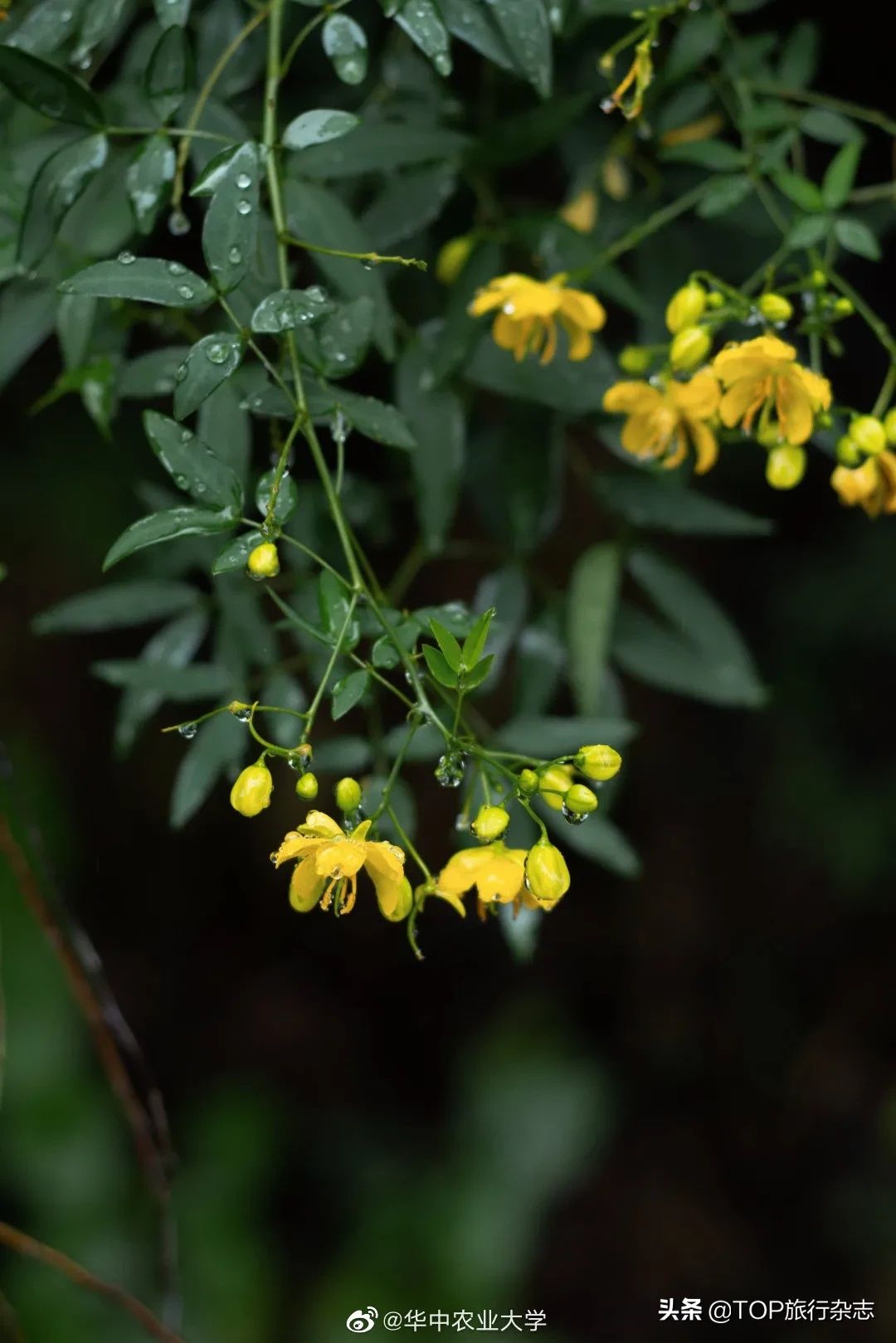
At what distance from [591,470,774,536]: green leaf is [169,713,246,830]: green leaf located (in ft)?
1.43

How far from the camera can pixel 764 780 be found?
2.10 metres

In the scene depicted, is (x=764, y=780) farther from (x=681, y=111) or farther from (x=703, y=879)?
(x=681, y=111)

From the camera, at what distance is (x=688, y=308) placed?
92cm

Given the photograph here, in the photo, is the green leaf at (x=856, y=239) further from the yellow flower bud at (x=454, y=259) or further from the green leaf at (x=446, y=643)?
the green leaf at (x=446, y=643)

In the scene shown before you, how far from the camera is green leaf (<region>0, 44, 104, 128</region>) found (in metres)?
0.83

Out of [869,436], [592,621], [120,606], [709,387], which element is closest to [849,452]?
[869,436]

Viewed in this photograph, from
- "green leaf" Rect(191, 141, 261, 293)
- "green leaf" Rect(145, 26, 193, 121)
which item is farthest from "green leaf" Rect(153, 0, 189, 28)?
"green leaf" Rect(191, 141, 261, 293)

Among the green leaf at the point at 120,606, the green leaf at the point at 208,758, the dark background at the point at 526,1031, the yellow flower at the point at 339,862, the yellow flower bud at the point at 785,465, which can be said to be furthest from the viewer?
the dark background at the point at 526,1031

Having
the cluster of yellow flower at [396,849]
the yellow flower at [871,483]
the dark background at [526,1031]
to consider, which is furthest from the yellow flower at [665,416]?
the dark background at [526,1031]

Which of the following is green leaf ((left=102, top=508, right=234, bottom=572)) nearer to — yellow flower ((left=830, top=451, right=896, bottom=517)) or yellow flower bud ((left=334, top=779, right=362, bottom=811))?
yellow flower bud ((left=334, top=779, right=362, bottom=811))

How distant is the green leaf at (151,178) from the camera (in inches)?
34.4

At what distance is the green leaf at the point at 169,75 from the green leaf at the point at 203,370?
0.81ft

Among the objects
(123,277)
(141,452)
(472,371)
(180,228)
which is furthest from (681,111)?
(141,452)

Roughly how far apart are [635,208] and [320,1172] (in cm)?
167
